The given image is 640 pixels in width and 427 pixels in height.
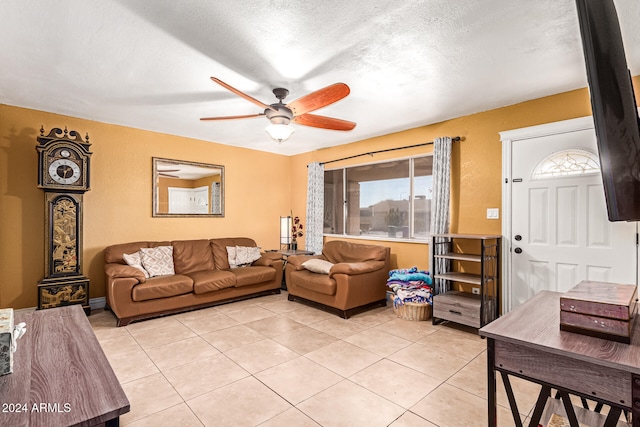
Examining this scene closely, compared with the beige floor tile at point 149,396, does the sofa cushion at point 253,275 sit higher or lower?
higher

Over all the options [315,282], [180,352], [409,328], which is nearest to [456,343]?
[409,328]

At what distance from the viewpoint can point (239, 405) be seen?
214 cm

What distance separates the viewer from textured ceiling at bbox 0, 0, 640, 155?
6.52 ft

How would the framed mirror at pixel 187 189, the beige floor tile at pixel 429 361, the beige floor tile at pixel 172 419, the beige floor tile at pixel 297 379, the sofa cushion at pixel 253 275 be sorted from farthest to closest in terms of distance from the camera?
1. the framed mirror at pixel 187 189
2. the sofa cushion at pixel 253 275
3. the beige floor tile at pixel 429 361
4. the beige floor tile at pixel 297 379
5. the beige floor tile at pixel 172 419

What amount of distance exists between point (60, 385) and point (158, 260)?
11.6ft

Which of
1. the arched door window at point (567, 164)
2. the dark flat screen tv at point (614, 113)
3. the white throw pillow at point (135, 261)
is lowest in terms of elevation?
the white throw pillow at point (135, 261)

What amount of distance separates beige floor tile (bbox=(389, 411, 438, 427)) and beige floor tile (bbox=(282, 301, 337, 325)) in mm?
1851

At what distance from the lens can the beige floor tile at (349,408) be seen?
1.98 meters

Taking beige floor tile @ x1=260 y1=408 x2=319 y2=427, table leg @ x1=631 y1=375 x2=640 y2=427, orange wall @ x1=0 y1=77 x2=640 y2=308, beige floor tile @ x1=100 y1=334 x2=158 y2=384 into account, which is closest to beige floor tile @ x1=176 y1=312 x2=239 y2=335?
beige floor tile @ x1=100 y1=334 x2=158 y2=384

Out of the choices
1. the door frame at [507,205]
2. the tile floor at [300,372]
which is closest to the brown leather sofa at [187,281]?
the tile floor at [300,372]

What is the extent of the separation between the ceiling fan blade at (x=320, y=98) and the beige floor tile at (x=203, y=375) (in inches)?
89.5

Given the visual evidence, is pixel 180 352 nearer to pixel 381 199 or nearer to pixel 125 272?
pixel 125 272

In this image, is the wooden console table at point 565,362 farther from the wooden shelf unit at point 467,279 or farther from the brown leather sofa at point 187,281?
the brown leather sofa at point 187,281

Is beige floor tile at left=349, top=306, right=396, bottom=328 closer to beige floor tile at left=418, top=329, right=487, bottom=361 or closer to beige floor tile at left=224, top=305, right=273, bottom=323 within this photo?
beige floor tile at left=418, top=329, right=487, bottom=361
